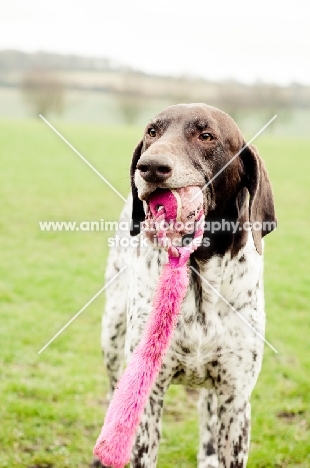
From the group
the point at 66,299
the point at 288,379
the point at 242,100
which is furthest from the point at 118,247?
the point at 242,100

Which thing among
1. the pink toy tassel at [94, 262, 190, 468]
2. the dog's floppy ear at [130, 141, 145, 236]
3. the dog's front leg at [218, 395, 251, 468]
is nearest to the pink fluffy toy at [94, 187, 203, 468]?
the pink toy tassel at [94, 262, 190, 468]

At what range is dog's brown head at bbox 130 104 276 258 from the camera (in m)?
3.04

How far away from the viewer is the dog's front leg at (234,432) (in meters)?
3.59

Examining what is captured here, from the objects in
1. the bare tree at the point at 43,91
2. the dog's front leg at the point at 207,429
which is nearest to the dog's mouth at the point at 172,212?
the dog's front leg at the point at 207,429

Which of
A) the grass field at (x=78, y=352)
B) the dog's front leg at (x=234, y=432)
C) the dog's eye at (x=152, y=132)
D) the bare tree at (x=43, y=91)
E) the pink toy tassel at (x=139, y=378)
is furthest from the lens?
the bare tree at (x=43, y=91)

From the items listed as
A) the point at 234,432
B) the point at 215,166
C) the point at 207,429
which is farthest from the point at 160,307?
the point at 207,429

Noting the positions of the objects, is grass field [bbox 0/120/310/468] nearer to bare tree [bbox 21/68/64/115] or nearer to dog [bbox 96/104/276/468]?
dog [bbox 96/104/276/468]

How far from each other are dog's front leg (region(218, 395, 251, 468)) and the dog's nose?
148cm

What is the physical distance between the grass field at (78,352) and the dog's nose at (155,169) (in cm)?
110

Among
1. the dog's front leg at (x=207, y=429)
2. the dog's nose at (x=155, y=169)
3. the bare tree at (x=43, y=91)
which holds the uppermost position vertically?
the dog's nose at (x=155, y=169)

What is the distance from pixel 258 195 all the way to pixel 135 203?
79 centimetres

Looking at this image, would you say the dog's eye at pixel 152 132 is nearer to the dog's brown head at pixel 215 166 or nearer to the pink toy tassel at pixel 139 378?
the dog's brown head at pixel 215 166

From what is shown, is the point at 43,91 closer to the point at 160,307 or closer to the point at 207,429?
the point at 207,429

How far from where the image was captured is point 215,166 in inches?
128
